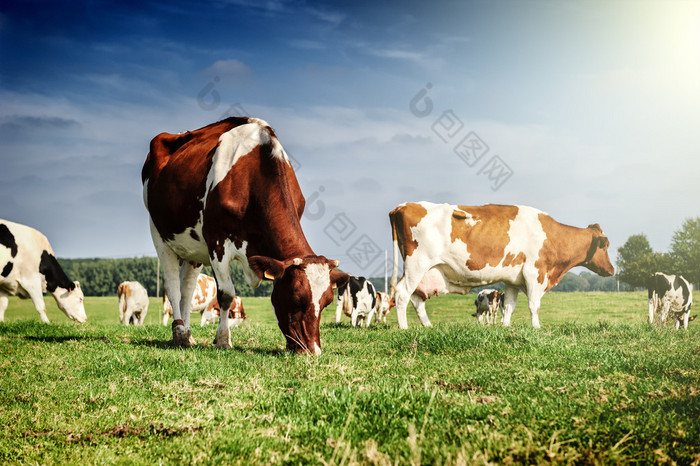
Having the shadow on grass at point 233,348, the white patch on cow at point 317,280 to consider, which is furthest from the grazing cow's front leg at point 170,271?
the white patch on cow at point 317,280

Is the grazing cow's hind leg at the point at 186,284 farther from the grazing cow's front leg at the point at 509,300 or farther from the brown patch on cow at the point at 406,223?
the grazing cow's front leg at the point at 509,300

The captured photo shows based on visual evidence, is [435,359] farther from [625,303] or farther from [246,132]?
[625,303]

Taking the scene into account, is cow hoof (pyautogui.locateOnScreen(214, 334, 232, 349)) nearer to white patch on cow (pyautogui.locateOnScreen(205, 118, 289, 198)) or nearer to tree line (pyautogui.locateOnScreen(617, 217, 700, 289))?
white patch on cow (pyautogui.locateOnScreen(205, 118, 289, 198))

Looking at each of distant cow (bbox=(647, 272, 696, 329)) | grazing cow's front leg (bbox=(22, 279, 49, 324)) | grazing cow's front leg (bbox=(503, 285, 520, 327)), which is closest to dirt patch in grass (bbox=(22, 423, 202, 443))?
grazing cow's front leg (bbox=(503, 285, 520, 327))

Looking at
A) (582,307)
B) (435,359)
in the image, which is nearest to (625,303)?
(582,307)

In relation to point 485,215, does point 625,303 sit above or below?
below

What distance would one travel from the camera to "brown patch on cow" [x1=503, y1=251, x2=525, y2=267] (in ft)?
41.0

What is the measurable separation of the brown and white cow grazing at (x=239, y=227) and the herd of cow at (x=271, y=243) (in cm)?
2

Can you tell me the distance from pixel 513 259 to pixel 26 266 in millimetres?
13059

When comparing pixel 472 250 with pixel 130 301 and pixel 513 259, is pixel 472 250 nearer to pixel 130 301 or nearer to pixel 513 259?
pixel 513 259

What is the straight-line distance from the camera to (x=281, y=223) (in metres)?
7.09

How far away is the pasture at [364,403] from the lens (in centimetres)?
308

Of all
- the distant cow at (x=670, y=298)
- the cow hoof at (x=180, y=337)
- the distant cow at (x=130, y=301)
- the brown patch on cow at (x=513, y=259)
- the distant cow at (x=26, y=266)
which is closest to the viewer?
the cow hoof at (x=180, y=337)

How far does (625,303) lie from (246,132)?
29718mm
